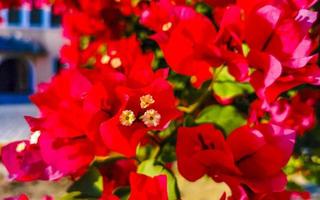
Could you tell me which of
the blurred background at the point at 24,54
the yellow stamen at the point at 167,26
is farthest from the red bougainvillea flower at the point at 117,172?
the blurred background at the point at 24,54

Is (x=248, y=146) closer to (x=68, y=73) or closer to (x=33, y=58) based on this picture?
(x=68, y=73)

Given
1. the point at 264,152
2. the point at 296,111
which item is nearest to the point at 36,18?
the point at 296,111

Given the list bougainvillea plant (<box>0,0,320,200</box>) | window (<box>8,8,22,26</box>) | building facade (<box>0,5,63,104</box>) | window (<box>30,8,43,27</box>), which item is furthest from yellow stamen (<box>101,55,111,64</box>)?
window (<box>30,8,43,27</box>)

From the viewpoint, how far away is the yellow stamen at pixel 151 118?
1.49 feet

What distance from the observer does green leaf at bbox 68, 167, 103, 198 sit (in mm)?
573

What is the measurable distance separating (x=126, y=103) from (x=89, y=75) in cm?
7

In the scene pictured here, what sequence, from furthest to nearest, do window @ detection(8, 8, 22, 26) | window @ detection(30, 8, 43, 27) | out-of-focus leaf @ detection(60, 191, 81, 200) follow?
window @ detection(30, 8, 43, 27) → window @ detection(8, 8, 22, 26) → out-of-focus leaf @ detection(60, 191, 81, 200)

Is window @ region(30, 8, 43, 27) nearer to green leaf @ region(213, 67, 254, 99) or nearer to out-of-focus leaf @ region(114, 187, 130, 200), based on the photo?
green leaf @ region(213, 67, 254, 99)

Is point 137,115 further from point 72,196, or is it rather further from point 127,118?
point 72,196

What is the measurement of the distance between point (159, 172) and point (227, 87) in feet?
0.68

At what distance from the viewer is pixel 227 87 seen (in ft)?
2.36

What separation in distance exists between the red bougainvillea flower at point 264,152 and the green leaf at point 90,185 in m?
0.16

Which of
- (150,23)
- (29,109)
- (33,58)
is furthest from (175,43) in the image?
(33,58)

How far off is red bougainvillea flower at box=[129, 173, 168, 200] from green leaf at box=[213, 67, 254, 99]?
0.88 feet
